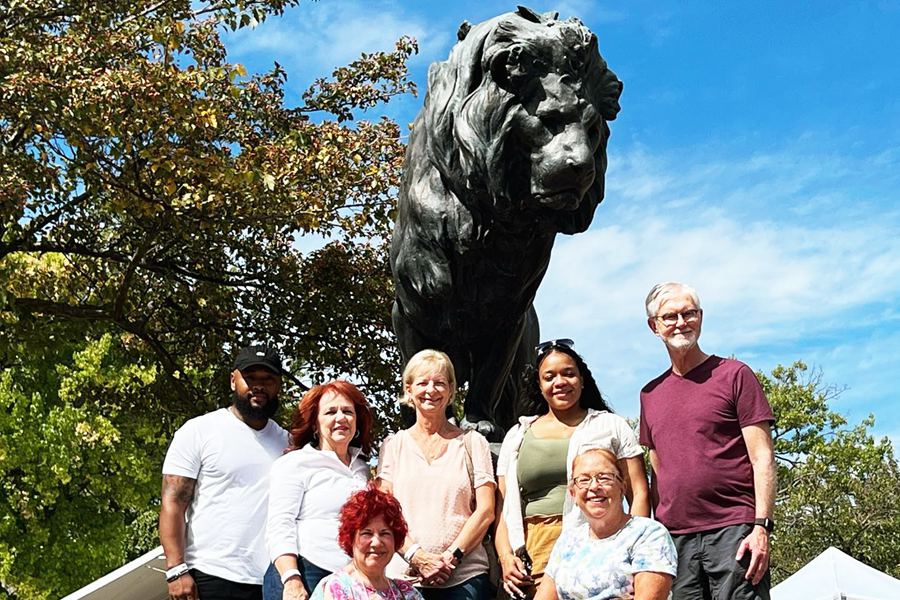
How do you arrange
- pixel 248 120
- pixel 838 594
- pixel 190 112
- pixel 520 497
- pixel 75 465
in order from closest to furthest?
pixel 520 497 < pixel 190 112 < pixel 838 594 < pixel 248 120 < pixel 75 465

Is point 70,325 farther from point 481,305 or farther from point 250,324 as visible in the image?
point 481,305

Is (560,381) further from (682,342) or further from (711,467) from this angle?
(711,467)

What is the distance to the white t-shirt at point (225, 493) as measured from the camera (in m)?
4.50

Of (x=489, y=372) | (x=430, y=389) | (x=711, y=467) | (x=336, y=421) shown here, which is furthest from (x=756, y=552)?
(x=489, y=372)

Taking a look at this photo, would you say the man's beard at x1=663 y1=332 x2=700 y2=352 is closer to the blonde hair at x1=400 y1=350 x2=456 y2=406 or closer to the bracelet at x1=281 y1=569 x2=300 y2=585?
the blonde hair at x1=400 y1=350 x2=456 y2=406

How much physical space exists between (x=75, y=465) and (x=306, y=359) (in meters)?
10.3

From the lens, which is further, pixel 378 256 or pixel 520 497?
pixel 378 256

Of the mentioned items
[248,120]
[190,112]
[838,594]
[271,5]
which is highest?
[271,5]

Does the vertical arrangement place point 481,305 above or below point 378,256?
below

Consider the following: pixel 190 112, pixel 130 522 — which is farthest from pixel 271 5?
pixel 130 522

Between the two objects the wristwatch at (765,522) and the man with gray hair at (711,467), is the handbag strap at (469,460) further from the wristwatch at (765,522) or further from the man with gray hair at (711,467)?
the wristwatch at (765,522)

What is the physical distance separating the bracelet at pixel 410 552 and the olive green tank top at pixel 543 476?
45 cm

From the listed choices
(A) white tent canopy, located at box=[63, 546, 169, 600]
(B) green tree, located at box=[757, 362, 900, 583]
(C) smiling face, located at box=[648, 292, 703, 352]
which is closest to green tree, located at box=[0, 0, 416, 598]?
(A) white tent canopy, located at box=[63, 546, 169, 600]

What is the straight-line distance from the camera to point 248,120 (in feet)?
39.0
